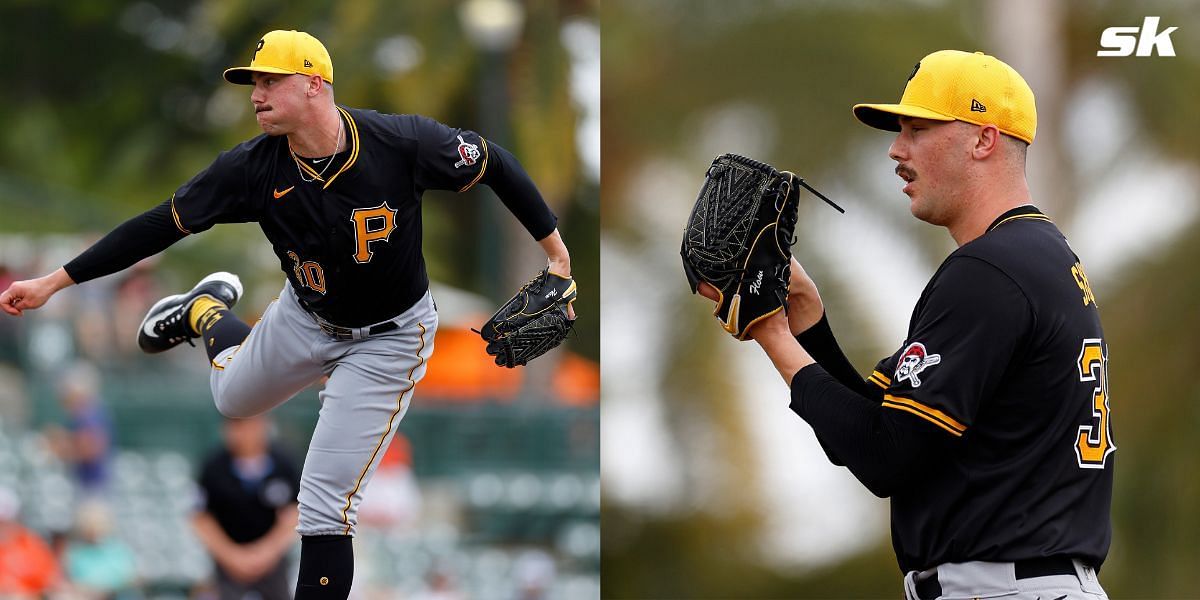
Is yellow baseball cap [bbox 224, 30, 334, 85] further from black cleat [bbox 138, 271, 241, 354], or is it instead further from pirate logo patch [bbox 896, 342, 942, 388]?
pirate logo patch [bbox 896, 342, 942, 388]

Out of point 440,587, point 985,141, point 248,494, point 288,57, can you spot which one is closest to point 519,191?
point 288,57

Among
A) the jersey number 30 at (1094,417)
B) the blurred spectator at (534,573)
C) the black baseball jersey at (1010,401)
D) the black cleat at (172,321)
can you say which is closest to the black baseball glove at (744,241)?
the black baseball jersey at (1010,401)

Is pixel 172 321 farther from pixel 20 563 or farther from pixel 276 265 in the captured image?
pixel 276 265

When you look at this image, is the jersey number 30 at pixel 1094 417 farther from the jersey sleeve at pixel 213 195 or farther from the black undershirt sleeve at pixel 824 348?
the jersey sleeve at pixel 213 195

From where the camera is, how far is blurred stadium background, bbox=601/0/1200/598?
24.2ft

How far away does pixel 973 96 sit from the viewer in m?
2.31

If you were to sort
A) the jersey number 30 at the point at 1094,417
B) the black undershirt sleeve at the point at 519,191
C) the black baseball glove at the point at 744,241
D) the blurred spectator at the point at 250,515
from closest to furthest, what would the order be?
1. the jersey number 30 at the point at 1094,417
2. the black baseball glove at the point at 744,241
3. the black undershirt sleeve at the point at 519,191
4. the blurred spectator at the point at 250,515

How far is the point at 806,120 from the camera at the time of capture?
749 centimetres

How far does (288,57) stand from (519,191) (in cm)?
71

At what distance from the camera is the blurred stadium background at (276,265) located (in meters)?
8.87

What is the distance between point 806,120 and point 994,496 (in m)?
5.47

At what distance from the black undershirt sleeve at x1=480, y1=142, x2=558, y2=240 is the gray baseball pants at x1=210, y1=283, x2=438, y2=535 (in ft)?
1.40

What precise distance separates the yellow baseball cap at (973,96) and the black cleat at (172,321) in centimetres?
244

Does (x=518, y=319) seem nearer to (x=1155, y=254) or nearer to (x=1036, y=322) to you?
(x=1036, y=322)
